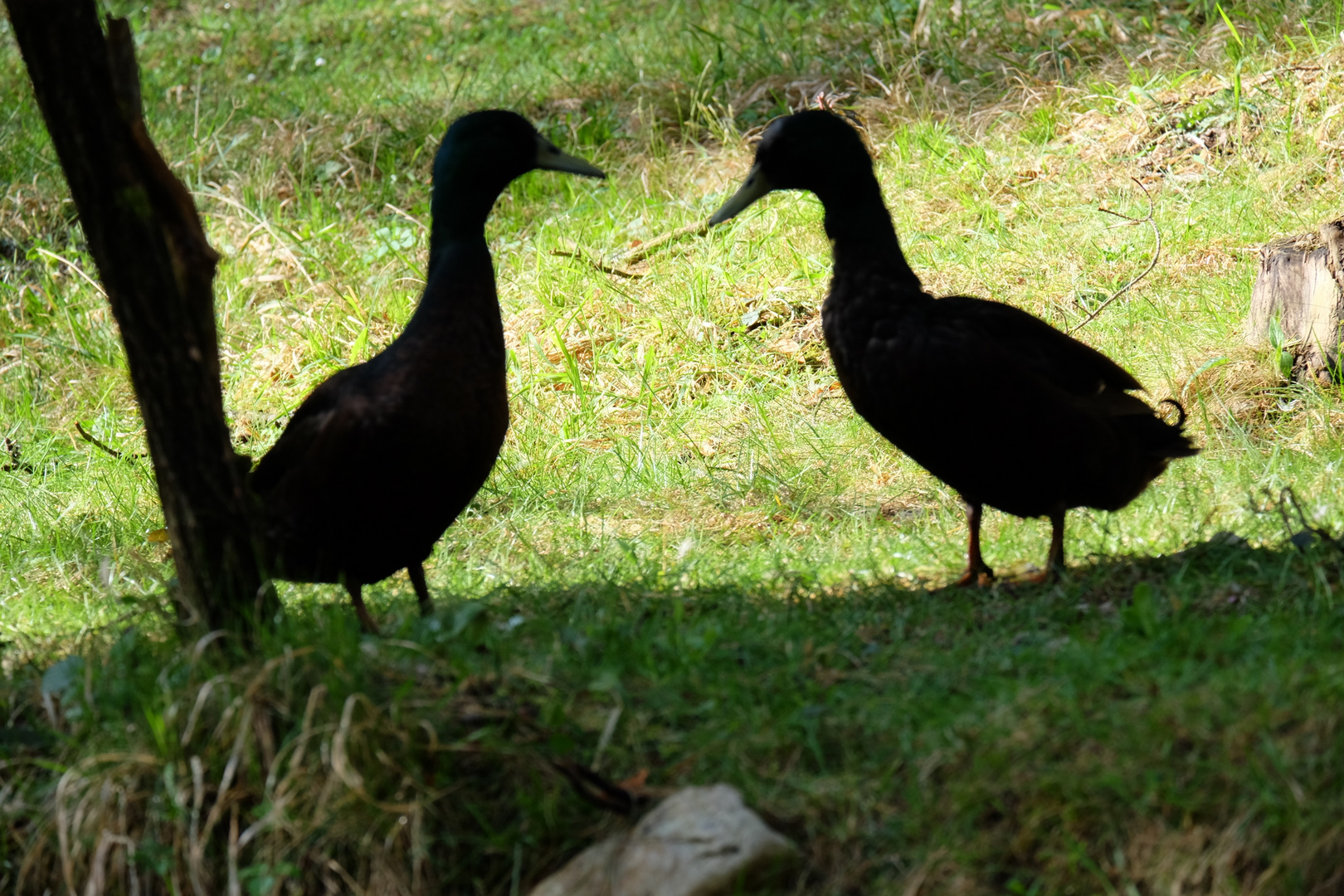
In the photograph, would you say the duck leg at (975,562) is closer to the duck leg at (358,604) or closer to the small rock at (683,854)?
the small rock at (683,854)

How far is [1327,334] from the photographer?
4973mm

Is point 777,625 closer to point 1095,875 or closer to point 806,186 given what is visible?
point 1095,875

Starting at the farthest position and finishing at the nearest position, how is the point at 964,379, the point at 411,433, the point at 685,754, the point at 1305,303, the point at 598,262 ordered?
the point at 598,262 → the point at 1305,303 → the point at 964,379 → the point at 411,433 → the point at 685,754

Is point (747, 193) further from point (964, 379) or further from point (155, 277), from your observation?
point (155, 277)

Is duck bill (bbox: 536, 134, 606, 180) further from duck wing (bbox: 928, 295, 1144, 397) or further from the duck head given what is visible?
duck wing (bbox: 928, 295, 1144, 397)

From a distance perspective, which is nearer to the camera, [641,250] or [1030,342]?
[1030,342]

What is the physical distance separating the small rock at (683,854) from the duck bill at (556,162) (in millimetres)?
1994

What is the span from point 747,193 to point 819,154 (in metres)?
0.27

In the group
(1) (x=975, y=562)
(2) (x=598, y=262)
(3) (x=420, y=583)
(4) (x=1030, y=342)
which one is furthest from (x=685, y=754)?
(2) (x=598, y=262)

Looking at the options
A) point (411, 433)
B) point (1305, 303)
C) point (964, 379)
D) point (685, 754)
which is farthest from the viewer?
Result: point (1305, 303)

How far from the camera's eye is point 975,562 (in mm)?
3621

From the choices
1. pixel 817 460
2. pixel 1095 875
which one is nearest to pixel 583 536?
pixel 817 460

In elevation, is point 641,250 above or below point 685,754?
below

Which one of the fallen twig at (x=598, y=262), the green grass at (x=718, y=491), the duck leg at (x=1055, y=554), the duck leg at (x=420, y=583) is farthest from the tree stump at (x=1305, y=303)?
the duck leg at (x=420, y=583)
